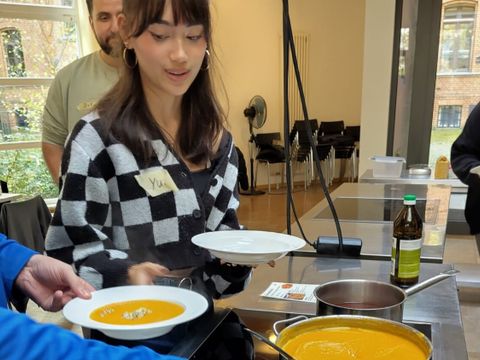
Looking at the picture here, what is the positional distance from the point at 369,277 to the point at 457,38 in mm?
3629

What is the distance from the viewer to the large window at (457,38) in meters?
3.97

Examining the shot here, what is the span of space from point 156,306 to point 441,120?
4.01 metres

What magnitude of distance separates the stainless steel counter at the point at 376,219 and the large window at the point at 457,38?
209cm

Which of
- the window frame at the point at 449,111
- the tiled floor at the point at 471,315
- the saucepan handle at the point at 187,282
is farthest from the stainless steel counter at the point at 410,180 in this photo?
the saucepan handle at the point at 187,282

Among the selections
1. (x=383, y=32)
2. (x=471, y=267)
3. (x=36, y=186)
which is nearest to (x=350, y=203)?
(x=471, y=267)

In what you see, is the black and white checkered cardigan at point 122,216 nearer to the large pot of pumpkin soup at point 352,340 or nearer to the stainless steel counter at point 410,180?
the large pot of pumpkin soup at point 352,340

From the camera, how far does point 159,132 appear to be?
0.95 metres

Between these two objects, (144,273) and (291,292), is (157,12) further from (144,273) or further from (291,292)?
(291,292)

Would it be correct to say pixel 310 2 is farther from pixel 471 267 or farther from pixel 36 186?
pixel 471 267

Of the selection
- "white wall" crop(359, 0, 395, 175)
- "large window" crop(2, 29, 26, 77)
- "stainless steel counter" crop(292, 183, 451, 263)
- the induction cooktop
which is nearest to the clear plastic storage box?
"stainless steel counter" crop(292, 183, 451, 263)

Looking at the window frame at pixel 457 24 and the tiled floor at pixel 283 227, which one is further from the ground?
the window frame at pixel 457 24

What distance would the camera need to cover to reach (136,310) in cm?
69

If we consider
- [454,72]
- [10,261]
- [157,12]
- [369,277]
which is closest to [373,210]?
[369,277]

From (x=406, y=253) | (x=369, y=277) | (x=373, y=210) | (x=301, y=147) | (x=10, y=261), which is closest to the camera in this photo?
(x=10, y=261)
